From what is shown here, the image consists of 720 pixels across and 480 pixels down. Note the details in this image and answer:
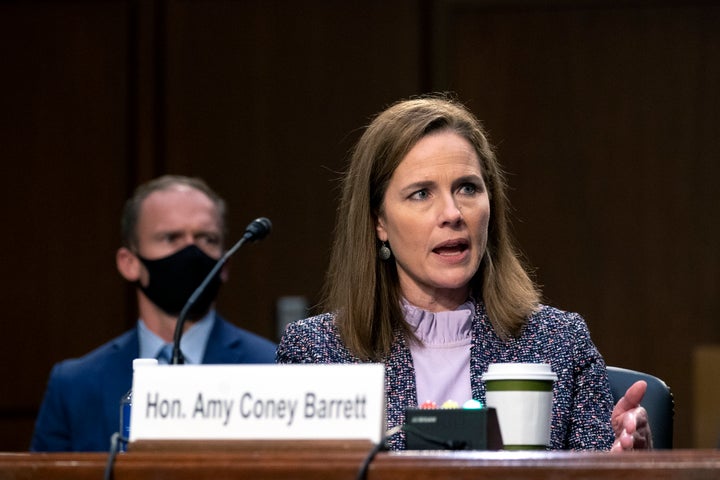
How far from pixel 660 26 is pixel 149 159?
2.27m

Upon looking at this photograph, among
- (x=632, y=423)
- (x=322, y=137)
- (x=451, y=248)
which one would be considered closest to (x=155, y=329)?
(x=322, y=137)

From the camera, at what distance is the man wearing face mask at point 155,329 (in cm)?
386

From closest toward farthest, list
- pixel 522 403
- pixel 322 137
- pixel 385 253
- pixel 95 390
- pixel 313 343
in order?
pixel 522 403
pixel 313 343
pixel 385 253
pixel 95 390
pixel 322 137

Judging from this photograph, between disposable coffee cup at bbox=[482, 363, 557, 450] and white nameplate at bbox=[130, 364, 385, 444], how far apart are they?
1.16 ft

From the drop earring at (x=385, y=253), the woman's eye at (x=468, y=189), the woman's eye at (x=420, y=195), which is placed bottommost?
the drop earring at (x=385, y=253)

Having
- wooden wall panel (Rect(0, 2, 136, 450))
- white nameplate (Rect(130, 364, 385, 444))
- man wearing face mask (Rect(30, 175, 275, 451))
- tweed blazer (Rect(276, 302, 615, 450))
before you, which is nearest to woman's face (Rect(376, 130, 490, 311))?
tweed blazer (Rect(276, 302, 615, 450))

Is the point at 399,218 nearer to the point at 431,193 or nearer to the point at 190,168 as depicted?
the point at 431,193

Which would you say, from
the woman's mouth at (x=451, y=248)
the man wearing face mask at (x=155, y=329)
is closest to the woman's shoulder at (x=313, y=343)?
the woman's mouth at (x=451, y=248)

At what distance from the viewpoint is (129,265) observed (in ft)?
13.6

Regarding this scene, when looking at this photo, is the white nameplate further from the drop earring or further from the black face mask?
the black face mask

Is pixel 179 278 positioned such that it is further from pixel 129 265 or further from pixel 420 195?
pixel 420 195

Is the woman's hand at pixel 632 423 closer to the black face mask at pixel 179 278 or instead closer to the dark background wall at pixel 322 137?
the black face mask at pixel 179 278

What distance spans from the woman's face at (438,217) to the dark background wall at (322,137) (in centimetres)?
247

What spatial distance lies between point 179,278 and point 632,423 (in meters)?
2.29
